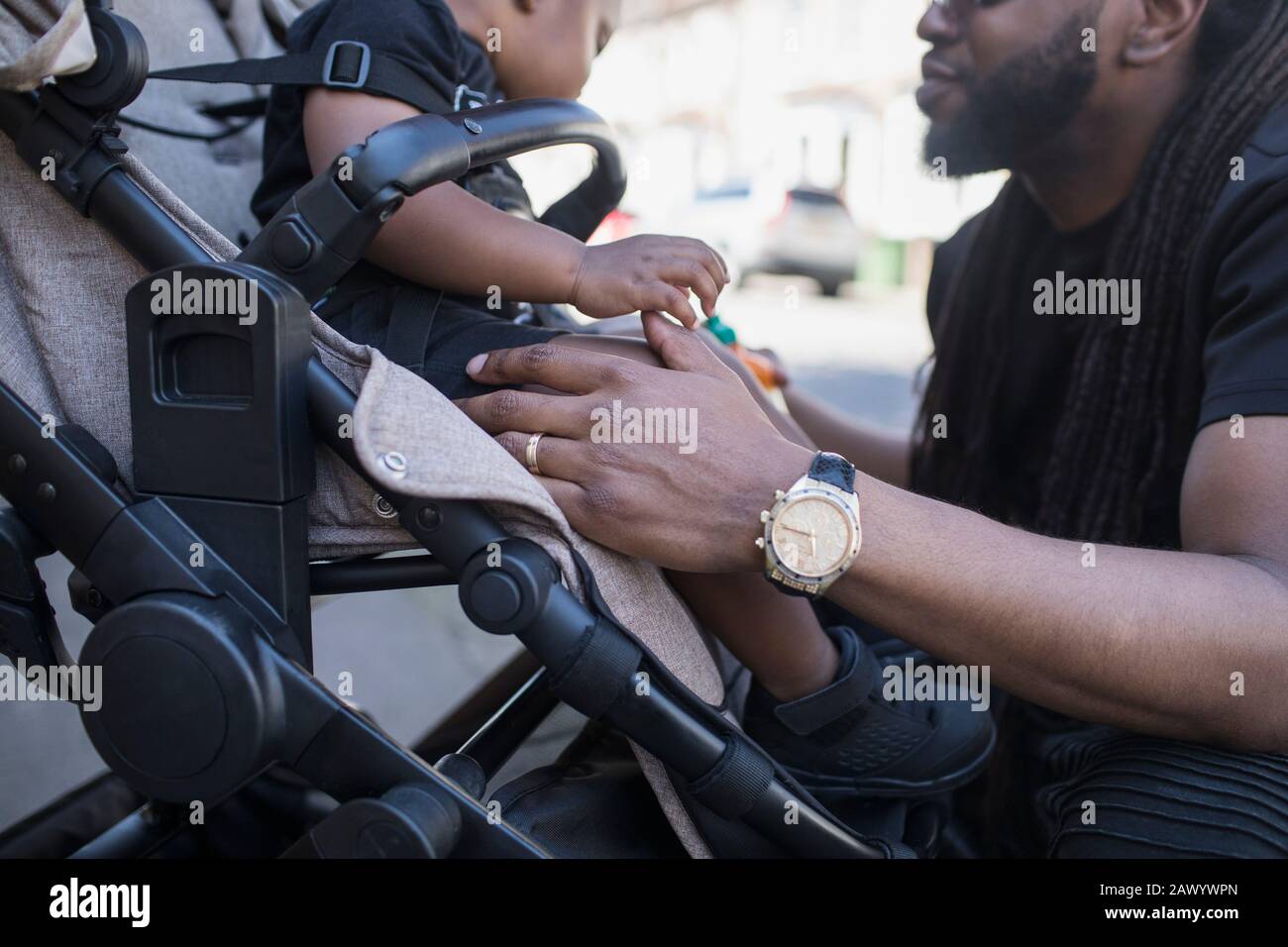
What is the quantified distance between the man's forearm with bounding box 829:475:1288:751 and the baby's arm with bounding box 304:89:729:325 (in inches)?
12.5

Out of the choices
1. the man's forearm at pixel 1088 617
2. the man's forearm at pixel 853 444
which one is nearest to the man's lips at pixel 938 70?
the man's forearm at pixel 853 444

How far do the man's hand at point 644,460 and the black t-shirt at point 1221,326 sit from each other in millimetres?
515

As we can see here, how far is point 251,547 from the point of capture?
89 cm

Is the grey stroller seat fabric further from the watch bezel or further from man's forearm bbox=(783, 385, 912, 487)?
man's forearm bbox=(783, 385, 912, 487)

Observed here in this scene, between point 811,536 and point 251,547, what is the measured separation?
53 centimetres

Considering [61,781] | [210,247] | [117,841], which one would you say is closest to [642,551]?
[210,247]

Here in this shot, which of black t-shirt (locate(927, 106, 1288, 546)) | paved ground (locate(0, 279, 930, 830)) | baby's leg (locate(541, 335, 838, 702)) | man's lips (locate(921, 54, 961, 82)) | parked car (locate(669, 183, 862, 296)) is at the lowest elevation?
paved ground (locate(0, 279, 930, 830))

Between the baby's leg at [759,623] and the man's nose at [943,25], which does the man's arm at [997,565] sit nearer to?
the baby's leg at [759,623]

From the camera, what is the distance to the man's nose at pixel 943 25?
191cm

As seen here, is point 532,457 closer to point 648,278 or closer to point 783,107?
point 648,278

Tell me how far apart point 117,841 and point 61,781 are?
1.64 ft

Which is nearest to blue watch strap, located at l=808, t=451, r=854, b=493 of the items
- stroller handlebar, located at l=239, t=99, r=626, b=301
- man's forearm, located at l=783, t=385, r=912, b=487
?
stroller handlebar, located at l=239, t=99, r=626, b=301

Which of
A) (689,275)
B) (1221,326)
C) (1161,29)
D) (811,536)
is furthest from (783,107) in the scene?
(811,536)

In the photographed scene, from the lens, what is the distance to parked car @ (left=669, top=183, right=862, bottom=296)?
38.5ft
